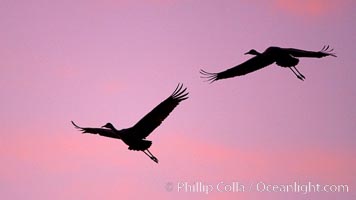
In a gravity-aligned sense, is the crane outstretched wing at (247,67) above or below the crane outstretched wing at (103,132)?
above

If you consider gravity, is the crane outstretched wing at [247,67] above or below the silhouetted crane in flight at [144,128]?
above

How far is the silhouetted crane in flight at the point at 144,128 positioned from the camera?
84.8ft

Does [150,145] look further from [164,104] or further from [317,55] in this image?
[317,55]

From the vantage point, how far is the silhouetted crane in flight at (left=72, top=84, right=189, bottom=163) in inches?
1017

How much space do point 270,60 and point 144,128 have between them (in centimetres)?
569

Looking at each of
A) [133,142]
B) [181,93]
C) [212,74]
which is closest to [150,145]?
[133,142]

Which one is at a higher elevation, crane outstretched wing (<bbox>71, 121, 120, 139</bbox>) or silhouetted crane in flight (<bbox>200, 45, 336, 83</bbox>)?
silhouetted crane in flight (<bbox>200, 45, 336, 83</bbox>)

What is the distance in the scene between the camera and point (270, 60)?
28.5 m

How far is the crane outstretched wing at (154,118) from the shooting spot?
2619 centimetres

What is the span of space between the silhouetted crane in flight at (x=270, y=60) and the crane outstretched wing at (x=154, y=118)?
3570 mm

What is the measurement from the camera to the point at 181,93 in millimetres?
27000

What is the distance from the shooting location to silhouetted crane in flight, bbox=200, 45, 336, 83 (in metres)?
27.1

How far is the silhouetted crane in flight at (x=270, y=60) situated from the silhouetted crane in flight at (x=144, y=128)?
11.4ft

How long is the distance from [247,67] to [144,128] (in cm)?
542
